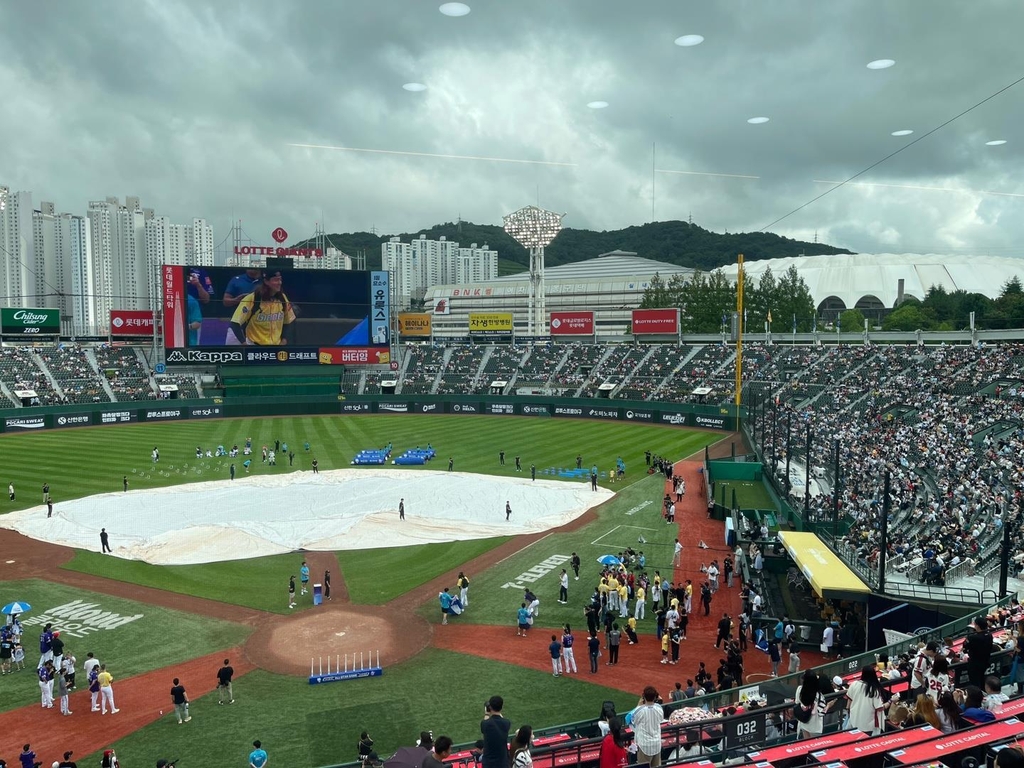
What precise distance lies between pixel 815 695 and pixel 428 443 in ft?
158

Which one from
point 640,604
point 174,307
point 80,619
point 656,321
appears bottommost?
point 80,619

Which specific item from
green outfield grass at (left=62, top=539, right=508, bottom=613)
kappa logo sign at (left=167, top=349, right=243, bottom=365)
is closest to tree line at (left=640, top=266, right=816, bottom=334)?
kappa logo sign at (left=167, top=349, right=243, bottom=365)

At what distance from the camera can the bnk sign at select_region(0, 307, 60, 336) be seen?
3135 inches

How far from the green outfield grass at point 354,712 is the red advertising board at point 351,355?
63.7 metres

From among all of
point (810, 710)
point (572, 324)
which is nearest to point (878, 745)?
point (810, 710)

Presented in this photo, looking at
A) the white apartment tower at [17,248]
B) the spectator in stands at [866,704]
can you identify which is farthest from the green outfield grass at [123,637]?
the white apartment tower at [17,248]

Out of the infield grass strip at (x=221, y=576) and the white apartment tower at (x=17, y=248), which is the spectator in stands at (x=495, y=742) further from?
the white apartment tower at (x=17, y=248)

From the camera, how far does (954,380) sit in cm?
5119

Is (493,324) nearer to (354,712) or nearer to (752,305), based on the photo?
(752,305)

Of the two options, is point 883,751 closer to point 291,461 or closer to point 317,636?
point 317,636

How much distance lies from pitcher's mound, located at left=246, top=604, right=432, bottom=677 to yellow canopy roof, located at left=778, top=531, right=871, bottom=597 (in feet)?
36.9

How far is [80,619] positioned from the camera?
2316 centimetres

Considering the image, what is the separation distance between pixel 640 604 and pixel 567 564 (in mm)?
5531

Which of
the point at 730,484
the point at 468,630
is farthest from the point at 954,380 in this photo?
the point at 468,630
